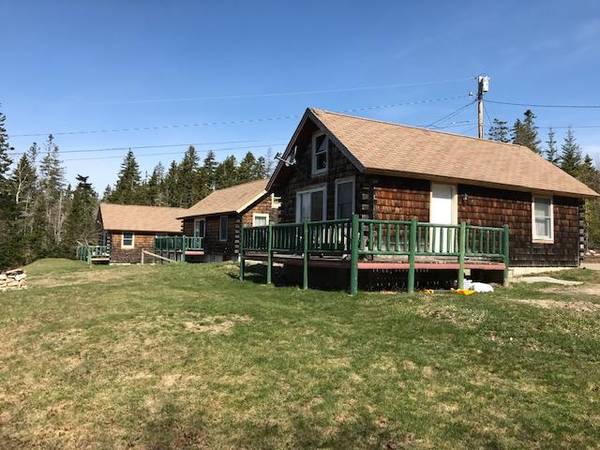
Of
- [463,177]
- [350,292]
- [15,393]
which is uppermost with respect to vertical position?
[463,177]

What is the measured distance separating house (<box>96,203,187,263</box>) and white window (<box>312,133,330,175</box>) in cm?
2641

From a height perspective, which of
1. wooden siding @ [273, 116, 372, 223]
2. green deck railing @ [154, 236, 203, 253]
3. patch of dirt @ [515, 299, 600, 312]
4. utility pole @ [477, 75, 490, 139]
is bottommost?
patch of dirt @ [515, 299, 600, 312]

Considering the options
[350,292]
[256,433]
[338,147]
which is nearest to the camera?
[256,433]

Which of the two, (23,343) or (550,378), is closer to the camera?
(550,378)

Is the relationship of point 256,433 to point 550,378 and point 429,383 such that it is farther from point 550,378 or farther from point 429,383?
point 550,378

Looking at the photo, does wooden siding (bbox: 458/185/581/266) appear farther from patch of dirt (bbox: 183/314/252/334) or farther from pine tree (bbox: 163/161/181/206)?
pine tree (bbox: 163/161/181/206)

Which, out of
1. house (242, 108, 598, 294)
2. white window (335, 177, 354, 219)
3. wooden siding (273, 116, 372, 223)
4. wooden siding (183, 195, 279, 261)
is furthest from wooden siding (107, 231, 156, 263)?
white window (335, 177, 354, 219)

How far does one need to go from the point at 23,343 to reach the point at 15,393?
238cm

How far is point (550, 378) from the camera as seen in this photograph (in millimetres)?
7051

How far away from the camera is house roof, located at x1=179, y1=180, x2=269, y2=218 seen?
31.6 meters

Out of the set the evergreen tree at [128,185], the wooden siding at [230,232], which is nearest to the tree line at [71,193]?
the evergreen tree at [128,185]

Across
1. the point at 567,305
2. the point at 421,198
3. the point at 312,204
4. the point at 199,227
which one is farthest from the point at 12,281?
the point at 199,227

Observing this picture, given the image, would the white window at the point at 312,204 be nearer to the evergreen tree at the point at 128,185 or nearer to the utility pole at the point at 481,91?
the utility pole at the point at 481,91

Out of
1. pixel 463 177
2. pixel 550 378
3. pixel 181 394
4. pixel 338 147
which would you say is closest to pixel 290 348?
pixel 181 394
